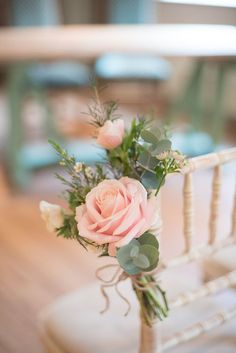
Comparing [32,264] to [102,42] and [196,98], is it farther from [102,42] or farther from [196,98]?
[196,98]

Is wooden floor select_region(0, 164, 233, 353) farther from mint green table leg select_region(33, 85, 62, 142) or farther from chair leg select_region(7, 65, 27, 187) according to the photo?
mint green table leg select_region(33, 85, 62, 142)

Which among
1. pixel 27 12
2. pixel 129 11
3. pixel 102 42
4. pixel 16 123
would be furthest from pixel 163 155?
pixel 129 11

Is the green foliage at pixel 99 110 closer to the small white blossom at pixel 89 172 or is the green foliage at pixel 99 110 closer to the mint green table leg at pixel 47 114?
the small white blossom at pixel 89 172

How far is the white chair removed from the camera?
0.74m

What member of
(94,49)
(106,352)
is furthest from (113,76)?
(106,352)

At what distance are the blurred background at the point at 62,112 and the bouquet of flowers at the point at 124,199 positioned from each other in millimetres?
117

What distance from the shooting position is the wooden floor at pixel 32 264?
5.03ft

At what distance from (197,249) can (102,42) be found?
→ 5.34 ft

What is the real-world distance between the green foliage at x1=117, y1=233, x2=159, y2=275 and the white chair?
0.10 meters

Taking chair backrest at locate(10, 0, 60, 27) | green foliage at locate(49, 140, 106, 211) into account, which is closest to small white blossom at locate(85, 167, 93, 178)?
green foliage at locate(49, 140, 106, 211)

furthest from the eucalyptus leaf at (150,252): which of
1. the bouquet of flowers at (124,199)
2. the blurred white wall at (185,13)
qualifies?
the blurred white wall at (185,13)

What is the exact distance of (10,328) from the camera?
60.0 inches

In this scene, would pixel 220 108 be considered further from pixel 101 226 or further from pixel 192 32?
pixel 101 226

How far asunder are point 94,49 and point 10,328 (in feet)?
4.26
